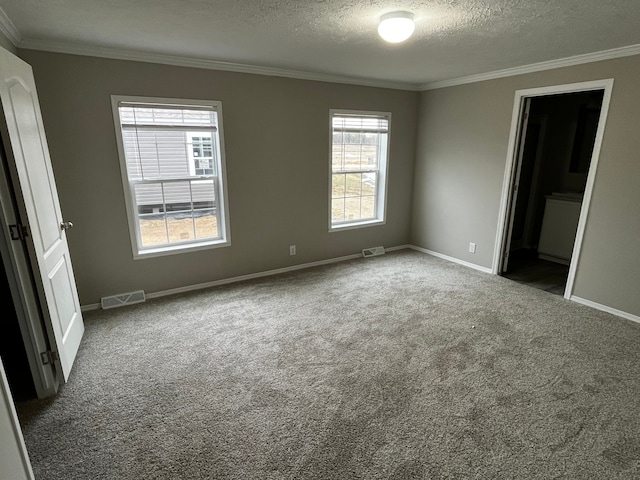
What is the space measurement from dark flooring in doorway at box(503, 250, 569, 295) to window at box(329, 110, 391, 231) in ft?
6.21

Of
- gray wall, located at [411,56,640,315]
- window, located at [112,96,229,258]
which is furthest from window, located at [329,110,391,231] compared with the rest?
window, located at [112,96,229,258]

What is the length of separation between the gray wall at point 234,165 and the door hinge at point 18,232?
1.17m

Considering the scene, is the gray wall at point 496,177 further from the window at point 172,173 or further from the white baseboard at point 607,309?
the window at point 172,173

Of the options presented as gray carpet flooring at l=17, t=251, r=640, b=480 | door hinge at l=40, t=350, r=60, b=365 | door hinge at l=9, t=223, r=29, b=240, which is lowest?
gray carpet flooring at l=17, t=251, r=640, b=480

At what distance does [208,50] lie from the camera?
2.97m

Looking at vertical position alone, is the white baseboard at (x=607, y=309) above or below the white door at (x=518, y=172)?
below

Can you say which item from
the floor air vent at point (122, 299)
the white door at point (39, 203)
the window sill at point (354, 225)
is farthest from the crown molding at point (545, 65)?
the floor air vent at point (122, 299)

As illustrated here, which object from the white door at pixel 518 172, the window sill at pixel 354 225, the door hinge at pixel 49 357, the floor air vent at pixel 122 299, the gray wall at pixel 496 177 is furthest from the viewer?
the window sill at pixel 354 225

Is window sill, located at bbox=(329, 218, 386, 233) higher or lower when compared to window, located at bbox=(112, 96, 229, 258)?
lower

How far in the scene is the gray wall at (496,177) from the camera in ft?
9.91

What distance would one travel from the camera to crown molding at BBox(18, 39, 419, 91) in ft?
8.98

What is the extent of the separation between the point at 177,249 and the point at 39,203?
146 centimetres

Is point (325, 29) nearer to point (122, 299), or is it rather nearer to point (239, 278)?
point (239, 278)

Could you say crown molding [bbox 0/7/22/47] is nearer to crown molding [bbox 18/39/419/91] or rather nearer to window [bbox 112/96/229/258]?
crown molding [bbox 18/39/419/91]
